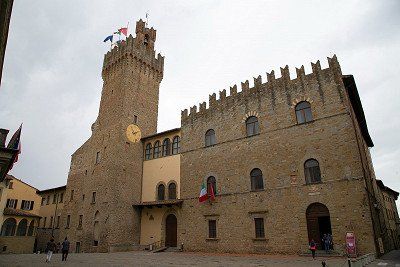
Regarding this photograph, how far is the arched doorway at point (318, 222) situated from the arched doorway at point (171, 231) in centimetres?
1063

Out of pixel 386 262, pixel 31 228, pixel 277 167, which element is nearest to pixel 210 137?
pixel 277 167

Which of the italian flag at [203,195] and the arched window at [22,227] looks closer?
the italian flag at [203,195]

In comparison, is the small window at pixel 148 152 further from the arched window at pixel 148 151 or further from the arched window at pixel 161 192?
the arched window at pixel 161 192

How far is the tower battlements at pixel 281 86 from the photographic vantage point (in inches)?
712

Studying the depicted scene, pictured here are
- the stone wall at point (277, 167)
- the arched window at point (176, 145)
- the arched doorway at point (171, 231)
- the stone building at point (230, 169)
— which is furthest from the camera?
the arched window at point (176, 145)

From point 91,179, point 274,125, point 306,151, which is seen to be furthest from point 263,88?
point 91,179

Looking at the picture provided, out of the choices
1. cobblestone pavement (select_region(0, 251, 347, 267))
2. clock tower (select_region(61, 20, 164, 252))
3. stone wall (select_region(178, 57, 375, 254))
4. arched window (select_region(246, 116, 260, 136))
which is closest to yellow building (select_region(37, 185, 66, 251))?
clock tower (select_region(61, 20, 164, 252))

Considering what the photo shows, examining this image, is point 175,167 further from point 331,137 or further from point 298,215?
point 331,137

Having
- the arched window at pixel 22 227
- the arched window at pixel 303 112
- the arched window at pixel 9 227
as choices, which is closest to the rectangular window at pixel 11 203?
the arched window at pixel 22 227

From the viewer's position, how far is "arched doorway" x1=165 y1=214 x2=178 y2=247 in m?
22.6

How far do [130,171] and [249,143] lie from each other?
439 inches

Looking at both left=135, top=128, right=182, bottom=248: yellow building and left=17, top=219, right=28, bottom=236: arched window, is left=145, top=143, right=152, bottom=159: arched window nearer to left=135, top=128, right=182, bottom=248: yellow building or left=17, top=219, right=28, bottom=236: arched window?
left=135, top=128, right=182, bottom=248: yellow building

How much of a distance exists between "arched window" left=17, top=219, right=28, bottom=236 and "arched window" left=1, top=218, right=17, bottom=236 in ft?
2.22

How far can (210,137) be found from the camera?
75.6 ft
